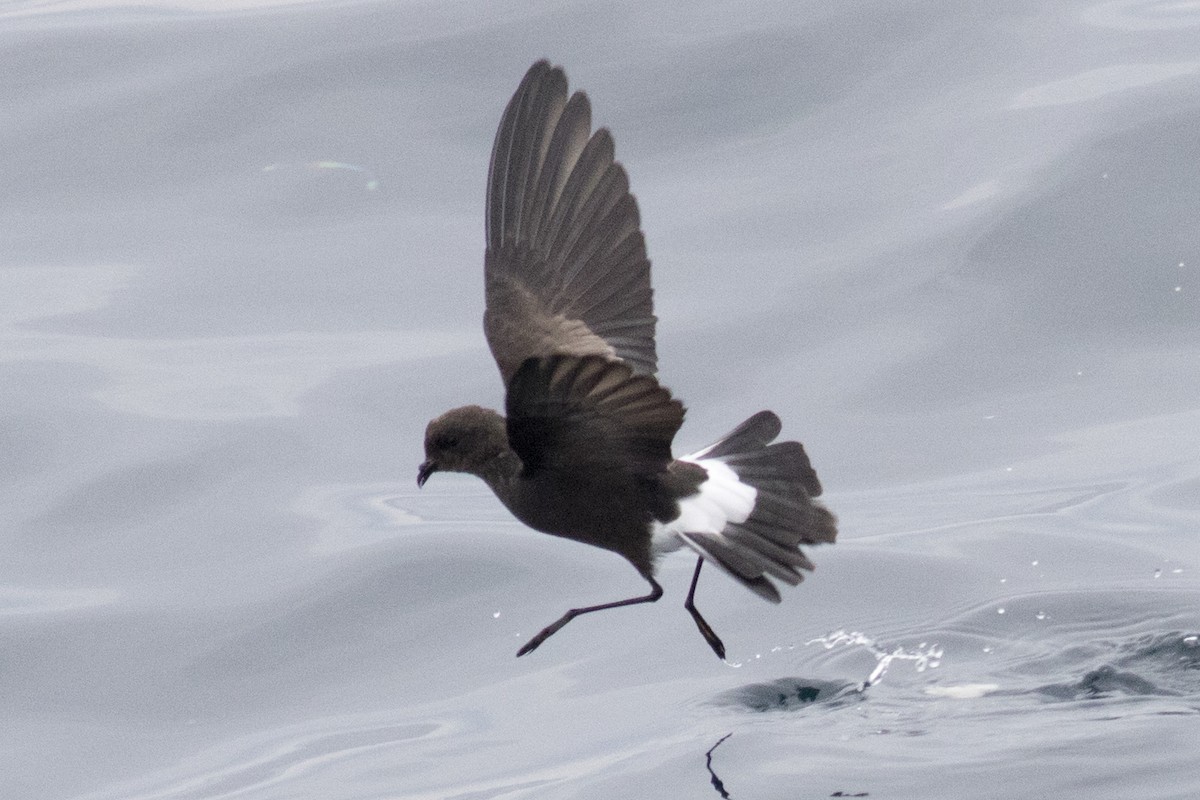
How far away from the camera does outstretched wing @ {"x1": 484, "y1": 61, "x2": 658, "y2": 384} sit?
15.0ft

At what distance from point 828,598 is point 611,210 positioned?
1.54 metres

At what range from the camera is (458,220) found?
7.63 meters

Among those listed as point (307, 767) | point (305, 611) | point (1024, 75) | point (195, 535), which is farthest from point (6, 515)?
point (1024, 75)

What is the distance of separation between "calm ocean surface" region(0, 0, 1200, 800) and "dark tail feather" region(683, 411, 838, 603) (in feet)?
1.62

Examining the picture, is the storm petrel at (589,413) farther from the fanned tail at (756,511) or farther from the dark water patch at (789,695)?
the dark water patch at (789,695)

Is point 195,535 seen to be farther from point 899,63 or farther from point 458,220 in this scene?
point 899,63

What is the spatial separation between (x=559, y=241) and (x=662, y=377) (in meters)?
1.99

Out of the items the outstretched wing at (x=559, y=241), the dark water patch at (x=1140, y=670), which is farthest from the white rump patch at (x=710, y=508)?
the dark water patch at (x=1140, y=670)

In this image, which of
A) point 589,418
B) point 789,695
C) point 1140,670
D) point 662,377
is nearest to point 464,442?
point 589,418

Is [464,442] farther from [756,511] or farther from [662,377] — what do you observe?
[662,377]

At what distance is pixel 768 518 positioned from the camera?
4117mm

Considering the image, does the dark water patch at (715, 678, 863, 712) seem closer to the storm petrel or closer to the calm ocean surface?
the calm ocean surface

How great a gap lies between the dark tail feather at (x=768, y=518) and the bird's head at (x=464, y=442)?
46 cm

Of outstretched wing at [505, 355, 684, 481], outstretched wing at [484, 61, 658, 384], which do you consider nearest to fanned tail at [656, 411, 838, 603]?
outstretched wing at [505, 355, 684, 481]
